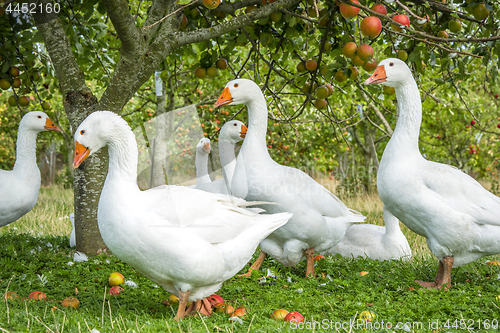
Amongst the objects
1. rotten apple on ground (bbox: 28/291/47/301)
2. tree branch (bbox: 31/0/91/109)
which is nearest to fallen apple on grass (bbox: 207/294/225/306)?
rotten apple on ground (bbox: 28/291/47/301)

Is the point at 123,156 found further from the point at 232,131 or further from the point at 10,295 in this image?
the point at 232,131

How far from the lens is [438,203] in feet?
11.6

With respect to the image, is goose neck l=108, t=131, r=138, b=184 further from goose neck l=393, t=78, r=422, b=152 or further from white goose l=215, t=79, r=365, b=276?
goose neck l=393, t=78, r=422, b=152

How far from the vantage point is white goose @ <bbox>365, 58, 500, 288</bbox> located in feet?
11.6

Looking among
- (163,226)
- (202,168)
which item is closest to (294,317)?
(163,226)

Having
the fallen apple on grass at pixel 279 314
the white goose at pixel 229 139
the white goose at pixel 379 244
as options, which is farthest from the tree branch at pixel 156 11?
the white goose at pixel 379 244

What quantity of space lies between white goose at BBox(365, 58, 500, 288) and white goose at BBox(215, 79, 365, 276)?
774mm

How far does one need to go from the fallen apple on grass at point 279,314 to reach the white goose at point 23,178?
3639 millimetres

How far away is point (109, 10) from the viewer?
137 inches

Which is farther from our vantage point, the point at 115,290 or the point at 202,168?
the point at 202,168

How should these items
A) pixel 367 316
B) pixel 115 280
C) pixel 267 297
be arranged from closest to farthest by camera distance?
pixel 367 316 → pixel 267 297 → pixel 115 280

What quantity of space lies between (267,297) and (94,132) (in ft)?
6.51

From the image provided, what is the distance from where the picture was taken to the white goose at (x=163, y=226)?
2.60 metres

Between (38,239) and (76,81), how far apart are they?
2.39m
